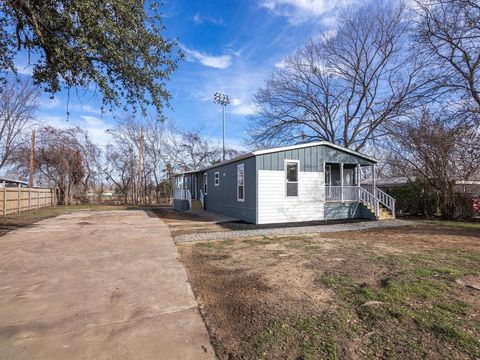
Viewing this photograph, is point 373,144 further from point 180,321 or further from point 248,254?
point 180,321

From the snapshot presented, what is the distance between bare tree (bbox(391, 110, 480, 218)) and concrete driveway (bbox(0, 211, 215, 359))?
511 inches

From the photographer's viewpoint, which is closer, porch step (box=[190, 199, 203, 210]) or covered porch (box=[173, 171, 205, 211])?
porch step (box=[190, 199, 203, 210])

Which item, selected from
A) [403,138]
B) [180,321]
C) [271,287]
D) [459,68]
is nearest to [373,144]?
[403,138]

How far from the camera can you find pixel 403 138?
1742cm

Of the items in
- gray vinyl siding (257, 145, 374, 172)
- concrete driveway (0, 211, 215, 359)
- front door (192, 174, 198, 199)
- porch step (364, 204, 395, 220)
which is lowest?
concrete driveway (0, 211, 215, 359)

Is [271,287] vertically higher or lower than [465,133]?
lower

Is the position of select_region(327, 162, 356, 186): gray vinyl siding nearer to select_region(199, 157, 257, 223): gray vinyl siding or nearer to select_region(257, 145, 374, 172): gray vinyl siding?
select_region(257, 145, 374, 172): gray vinyl siding

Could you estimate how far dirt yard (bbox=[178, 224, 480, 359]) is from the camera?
2.68m

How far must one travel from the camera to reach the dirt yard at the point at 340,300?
268 centimetres

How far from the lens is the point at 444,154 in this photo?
1427 centimetres

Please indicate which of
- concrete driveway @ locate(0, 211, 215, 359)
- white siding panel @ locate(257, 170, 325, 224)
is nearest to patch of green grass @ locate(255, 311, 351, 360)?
concrete driveway @ locate(0, 211, 215, 359)

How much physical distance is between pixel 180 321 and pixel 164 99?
6.12 metres

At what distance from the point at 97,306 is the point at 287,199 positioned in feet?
31.6

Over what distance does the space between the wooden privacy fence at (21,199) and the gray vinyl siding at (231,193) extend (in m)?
10.7
